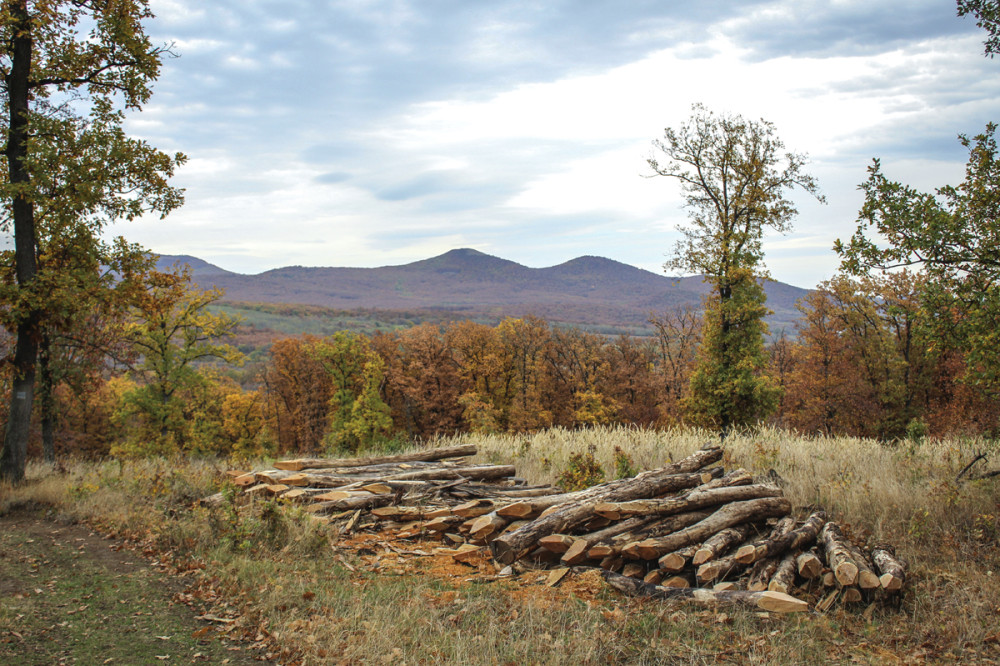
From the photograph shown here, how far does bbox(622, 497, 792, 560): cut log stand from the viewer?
6.32 meters

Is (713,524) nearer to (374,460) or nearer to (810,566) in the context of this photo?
(810,566)

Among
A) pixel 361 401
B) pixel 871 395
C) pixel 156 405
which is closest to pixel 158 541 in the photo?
pixel 156 405

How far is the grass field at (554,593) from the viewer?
485 cm

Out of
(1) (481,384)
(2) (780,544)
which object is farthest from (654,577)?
(1) (481,384)

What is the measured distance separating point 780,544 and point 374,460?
7180mm

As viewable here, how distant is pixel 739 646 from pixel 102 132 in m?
12.5

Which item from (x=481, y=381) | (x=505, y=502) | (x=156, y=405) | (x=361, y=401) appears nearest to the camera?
(x=505, y=502)

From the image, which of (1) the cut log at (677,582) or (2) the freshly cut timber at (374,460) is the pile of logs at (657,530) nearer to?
(1) the cut log at (677,582)

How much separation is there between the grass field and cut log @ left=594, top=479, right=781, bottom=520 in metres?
0.93

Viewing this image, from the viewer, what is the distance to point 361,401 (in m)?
43.0

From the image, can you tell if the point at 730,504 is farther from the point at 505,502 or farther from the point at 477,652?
the point at 477,652

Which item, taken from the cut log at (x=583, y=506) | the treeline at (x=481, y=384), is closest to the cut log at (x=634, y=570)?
the cut log at (x=583, y=506)

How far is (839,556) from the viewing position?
5.79 meters

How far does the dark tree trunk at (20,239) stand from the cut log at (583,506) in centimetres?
940
